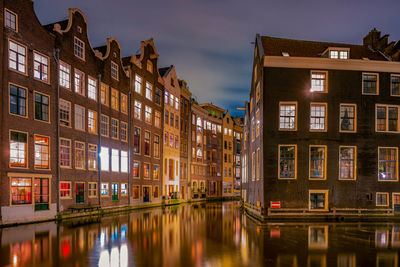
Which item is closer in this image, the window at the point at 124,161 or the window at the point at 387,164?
the window at the point at 387,164

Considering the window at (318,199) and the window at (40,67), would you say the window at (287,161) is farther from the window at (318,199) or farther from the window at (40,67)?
the window at (40,67)

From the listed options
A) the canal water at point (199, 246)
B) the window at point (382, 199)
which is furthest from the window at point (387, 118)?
the canal water at point (199, 246)

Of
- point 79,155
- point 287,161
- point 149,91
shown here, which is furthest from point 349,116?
point 149,91

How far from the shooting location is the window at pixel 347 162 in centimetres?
2942

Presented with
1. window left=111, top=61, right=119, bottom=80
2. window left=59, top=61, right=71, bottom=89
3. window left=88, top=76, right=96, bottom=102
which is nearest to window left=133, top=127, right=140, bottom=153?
window left=111, top=61, right=119, bottom=80

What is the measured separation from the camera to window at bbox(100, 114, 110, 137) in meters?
35.2

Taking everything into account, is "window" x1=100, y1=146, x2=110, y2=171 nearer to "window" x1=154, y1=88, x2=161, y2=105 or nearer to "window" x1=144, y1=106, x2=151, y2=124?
"window" x1=144, y1=106, x2=151, y2=124

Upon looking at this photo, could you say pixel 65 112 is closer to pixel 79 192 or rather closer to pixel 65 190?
pixel 65 190

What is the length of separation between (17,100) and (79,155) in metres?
8.55

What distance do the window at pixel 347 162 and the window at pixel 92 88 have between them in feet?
80.7

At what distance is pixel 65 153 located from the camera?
29406 millimetres

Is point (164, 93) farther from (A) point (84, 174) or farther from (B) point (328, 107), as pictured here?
(B) point (328, 107)

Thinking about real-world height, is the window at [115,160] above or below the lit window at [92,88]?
below

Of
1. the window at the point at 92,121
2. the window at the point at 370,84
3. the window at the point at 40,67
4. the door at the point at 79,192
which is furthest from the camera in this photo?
the window at the point at 92,121
